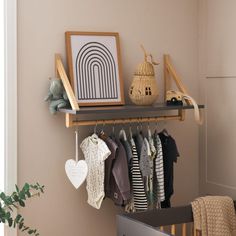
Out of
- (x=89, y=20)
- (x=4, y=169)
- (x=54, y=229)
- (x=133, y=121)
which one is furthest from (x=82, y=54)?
(x=54, y=229)

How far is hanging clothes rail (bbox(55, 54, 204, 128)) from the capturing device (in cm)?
266

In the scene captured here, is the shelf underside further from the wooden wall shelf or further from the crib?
the crib

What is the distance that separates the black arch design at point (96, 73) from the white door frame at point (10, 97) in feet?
1.15

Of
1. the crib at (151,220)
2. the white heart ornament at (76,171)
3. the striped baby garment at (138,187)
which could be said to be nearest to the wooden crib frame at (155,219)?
the crib at (151,220)

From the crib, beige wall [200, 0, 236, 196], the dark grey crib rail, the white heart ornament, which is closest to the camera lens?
the crib

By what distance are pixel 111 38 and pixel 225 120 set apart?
0.84 meters

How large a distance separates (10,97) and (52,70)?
28 centimetres

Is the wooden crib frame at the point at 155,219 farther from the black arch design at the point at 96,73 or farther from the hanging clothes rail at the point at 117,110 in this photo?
the black arch design at the point at 96,73

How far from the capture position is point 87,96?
9.33 feet

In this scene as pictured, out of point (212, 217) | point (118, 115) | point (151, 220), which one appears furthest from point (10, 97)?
point (212, 217)

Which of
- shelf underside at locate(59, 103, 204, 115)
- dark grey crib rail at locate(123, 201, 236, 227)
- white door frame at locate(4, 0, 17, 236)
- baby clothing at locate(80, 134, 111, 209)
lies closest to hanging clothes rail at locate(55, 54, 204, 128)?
shelf underside at locate(59, 103, 204, 115)

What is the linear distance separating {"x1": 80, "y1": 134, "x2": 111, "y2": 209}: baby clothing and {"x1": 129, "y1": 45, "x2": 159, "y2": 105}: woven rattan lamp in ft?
1.05

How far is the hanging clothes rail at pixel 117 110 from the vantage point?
266 centimetres

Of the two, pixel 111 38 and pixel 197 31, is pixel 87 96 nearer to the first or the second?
pixel 111 38
